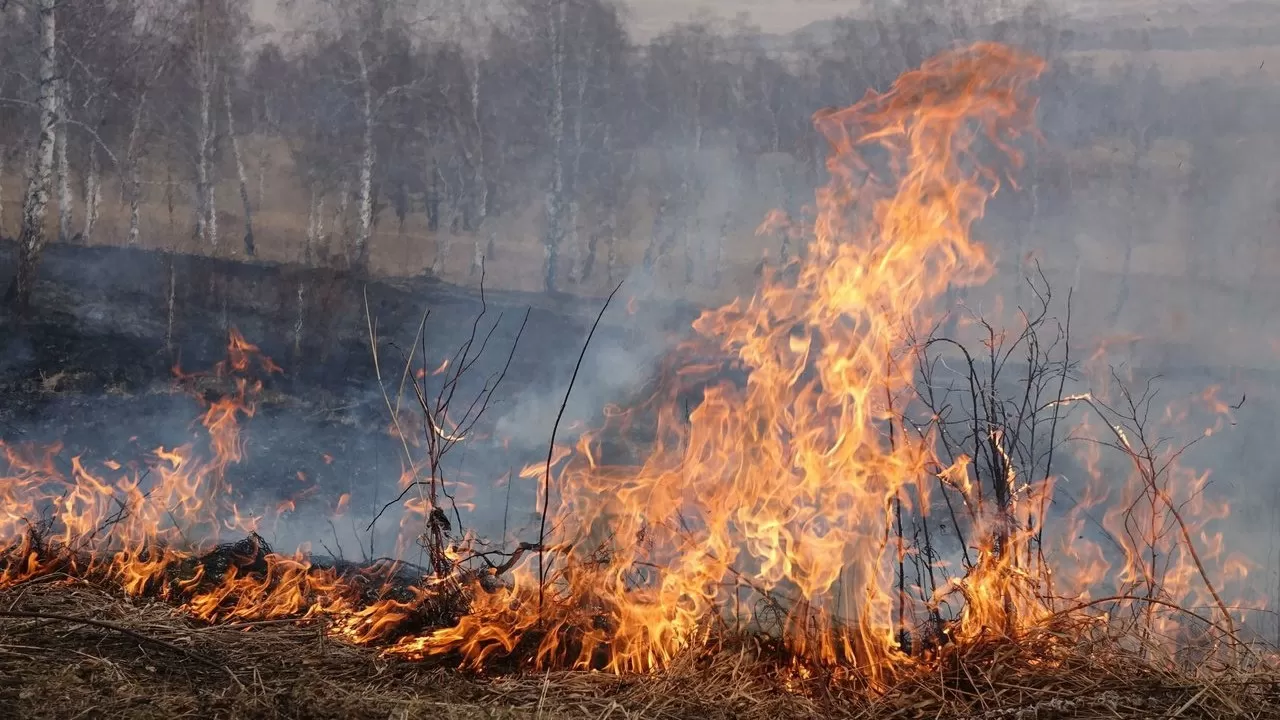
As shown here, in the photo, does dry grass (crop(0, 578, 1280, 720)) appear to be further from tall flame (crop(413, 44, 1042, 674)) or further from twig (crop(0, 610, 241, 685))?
tall flame (crop(413, 44, 1042, 674))

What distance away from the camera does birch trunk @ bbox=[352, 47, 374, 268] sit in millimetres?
17250

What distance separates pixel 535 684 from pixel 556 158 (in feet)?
54.3

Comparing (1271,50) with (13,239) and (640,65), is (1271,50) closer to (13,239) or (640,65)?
(640,65)

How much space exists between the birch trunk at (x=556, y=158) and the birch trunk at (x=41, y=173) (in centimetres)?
859

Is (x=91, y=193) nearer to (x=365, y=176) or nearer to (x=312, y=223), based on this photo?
(x=312, y=223)

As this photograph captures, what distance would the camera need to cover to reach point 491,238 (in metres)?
18.8

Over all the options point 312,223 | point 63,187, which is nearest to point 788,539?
point 312,223

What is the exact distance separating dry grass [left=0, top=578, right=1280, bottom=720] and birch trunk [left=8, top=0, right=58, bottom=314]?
1180 centimetres

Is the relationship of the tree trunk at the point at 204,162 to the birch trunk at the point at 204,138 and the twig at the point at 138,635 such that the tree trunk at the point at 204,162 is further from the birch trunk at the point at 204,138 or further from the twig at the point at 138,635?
the twig at the point at 138,635

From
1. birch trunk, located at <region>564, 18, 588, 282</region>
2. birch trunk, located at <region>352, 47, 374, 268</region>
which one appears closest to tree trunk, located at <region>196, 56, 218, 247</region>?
birch trunk, located at <region>352, 47, 374, 268</region>

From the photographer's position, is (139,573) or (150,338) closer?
(139,573)

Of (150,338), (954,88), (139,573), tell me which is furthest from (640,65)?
(139,573)

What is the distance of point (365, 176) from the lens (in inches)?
681

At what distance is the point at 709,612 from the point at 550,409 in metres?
9.99
